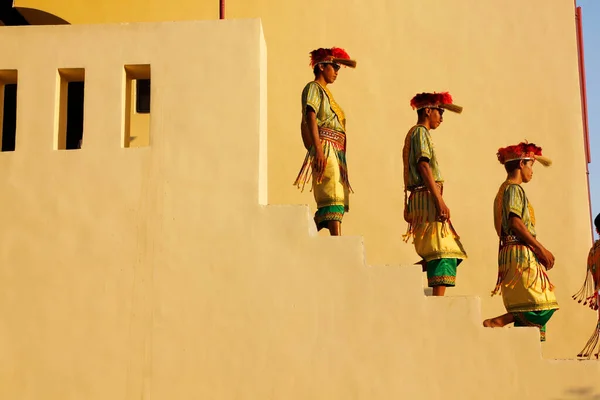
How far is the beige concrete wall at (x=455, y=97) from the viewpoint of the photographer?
33.0 feet

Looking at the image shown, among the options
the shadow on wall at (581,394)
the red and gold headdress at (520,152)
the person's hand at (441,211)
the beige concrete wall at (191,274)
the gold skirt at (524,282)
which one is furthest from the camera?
the red and gold headdress at (520,152)

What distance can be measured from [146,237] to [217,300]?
0.63 meters

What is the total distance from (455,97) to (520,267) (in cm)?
286

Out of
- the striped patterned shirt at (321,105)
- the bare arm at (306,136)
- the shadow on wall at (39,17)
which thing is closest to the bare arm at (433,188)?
the striped patterned shirt at (321,105)

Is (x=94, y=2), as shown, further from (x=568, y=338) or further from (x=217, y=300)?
(x=568, y=338)

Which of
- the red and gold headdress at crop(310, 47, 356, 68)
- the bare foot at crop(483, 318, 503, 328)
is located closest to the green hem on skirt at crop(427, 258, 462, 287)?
the bare foot at crop(483, 318, 503, 328)

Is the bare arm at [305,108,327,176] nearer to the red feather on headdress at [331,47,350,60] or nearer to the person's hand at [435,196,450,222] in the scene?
the red feather on headdress at [331,47,350,60]

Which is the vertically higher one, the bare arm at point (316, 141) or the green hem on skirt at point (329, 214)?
the bare arm at point (316, 141)

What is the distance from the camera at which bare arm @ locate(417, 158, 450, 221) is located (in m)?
7.82

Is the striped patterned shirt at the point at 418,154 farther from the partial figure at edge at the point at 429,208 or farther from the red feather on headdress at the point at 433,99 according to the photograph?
the red feather on headdress at the point at 433,99

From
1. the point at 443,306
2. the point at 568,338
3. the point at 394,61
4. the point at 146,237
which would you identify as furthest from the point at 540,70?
the point at 146,237

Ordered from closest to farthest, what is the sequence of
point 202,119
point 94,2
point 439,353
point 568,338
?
point 439,353 < point 202,119 < point 568,338 < point 94,2

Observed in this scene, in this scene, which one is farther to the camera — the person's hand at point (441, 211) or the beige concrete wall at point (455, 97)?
the beige concrete wall at point (455, 97)

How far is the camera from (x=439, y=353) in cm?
731
